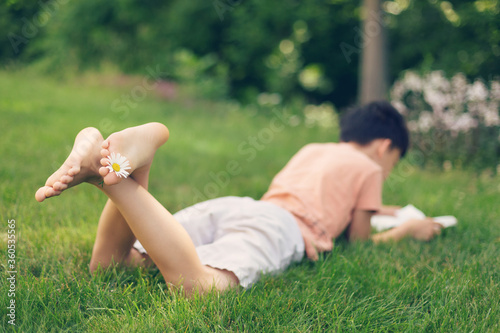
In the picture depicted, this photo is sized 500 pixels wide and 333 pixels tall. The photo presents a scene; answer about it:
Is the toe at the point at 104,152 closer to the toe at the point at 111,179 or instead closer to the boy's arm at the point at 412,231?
the toe at the point at 111,179

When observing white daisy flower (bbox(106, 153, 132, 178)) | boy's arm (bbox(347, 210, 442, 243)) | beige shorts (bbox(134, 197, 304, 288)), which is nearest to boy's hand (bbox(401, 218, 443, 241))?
boy's arm (bbox(347, 210, 442, 243))

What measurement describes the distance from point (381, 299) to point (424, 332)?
0.23 meters

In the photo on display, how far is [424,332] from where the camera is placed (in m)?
1.55

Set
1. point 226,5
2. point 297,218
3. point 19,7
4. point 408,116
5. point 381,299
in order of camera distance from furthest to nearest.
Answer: point 19,7, point 226,5, point 408,116, point 297,218, point 381,299

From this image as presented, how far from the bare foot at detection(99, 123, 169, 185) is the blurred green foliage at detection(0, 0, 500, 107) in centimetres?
817

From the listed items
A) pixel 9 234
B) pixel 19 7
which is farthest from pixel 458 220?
pixel 19 7

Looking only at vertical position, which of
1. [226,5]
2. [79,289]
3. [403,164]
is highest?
[226,5]

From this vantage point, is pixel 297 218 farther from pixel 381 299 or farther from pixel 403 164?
pixel 403 164

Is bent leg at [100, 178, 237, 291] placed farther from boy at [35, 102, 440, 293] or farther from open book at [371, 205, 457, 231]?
open book at [371, 205, 457, 231]

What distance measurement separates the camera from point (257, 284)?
1.81 metres

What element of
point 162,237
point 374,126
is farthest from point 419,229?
point 162,237

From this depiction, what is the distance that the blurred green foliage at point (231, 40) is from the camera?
1033 cm

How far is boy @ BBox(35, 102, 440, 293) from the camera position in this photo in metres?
1.54

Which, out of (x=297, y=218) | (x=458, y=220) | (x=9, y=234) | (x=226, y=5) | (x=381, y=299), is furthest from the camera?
(x=226, y=5)
